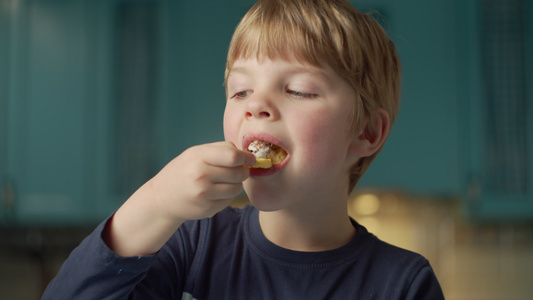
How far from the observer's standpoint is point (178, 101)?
2.19 m

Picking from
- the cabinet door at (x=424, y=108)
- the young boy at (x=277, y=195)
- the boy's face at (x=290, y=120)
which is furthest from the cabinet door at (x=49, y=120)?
the boy's face at (x=290, y=120)

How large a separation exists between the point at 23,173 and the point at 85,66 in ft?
1.76

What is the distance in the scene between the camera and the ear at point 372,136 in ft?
2.62

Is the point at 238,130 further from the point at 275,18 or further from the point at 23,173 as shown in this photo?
the point at 23,173

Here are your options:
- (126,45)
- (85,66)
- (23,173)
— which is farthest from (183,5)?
(23,173)

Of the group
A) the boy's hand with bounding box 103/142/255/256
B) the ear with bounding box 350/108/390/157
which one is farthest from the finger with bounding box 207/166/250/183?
the ear with bounding box 350/108/390/157

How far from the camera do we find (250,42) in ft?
2.40

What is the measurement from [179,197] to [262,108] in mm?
155

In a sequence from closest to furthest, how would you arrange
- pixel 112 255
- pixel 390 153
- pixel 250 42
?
pixel 112 255 → pixel 250 42 → pixel 390 153

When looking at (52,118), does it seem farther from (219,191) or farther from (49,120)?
(219,191)

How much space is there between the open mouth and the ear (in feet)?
0.53

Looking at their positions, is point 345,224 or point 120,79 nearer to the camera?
point 345,224

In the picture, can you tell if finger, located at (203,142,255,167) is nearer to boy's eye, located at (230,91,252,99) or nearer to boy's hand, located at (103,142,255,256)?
boy's hand, located at (103,142,255,256)

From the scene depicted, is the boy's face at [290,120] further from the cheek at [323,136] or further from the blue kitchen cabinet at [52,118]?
the blue kitchen cabinet at [52,118]
